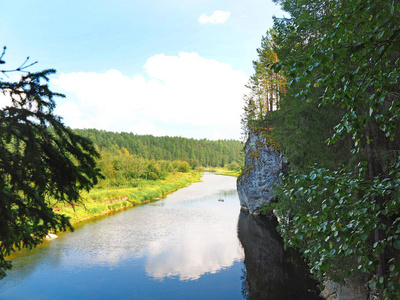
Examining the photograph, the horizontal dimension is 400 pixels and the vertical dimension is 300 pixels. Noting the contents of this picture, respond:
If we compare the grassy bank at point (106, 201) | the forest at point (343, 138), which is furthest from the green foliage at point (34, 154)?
the grassy bank at point (106, 201)

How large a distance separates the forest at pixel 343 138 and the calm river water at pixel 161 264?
5205 mm

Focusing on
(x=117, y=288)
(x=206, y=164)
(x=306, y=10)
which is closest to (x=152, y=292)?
(x=117, y=288)

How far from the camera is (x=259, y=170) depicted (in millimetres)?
27906

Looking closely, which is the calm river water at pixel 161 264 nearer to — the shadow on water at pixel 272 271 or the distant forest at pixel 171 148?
the shadow on water at pixel 272 271

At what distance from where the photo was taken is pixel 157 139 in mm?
146250

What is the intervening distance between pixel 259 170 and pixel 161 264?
595 inches

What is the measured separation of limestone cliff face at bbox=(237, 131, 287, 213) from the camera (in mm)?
26578

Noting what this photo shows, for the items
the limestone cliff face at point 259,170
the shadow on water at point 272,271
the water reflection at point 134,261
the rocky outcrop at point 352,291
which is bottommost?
the water reflection at point 134,261

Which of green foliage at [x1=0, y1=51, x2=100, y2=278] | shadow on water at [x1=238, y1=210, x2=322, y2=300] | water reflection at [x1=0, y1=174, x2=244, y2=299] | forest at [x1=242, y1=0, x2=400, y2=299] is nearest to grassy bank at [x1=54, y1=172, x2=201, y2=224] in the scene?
water reflection at [x1=0, y1=174, x2=244, y2=299]

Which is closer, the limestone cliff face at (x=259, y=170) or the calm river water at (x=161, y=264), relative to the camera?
the calm river water at (x=161, y=264)

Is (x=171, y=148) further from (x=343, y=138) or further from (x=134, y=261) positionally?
(x=343, y=138)

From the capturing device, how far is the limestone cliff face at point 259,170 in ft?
87.2

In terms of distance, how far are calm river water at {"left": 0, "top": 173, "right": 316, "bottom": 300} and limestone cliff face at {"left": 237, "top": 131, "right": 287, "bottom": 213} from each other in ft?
11.6

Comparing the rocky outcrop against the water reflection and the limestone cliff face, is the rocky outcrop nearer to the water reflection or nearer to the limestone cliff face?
the water reflection
